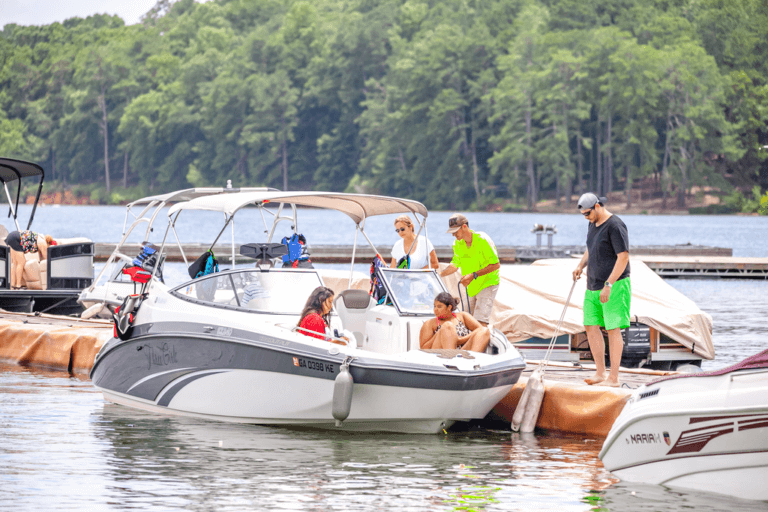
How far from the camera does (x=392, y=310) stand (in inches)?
397

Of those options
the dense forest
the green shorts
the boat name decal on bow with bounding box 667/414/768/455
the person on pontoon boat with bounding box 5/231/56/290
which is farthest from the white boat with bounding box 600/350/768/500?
the dense forest

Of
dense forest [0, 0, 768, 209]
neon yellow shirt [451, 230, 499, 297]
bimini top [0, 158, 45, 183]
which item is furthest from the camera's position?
dense forest [0, 0, 768, 209]

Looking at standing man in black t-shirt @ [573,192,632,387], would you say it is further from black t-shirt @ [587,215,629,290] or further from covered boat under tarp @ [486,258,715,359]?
covered boat under tarp @ [486,258,715,359]

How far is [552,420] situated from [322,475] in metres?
2.60

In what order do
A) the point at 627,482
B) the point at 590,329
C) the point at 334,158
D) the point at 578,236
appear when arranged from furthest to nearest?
the point at 334,158
the point at 578,236
the point at 590,329
the point at 627,482

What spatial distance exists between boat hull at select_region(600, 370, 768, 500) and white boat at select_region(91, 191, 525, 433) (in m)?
1.63

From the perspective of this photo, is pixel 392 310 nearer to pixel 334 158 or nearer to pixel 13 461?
pixel 13 461

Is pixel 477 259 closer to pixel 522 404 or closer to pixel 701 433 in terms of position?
pixel 522 404

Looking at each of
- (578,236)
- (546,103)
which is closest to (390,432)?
(578,236)

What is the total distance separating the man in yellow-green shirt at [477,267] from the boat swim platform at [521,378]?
A: 32.7 inches

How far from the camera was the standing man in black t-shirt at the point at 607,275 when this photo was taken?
30.1 ft

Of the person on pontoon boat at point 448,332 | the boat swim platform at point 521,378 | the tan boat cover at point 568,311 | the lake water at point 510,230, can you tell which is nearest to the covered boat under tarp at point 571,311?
the tan boat cover at point 568,311

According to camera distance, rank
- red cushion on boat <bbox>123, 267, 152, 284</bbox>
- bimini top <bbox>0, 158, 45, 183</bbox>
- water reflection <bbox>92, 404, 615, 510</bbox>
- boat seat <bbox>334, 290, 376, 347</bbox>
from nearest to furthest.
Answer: water reflection <bbox>92, 404, 615, 510</bbox>, boat seat <bbox>334, 290, 376, 347</bbox>, red cushion on boat <bbox>123, 267, 152, 284</bbox>, bimini top <bbox>0, 158, 45, 183</bbox>

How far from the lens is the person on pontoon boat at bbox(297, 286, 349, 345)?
30.7ft
